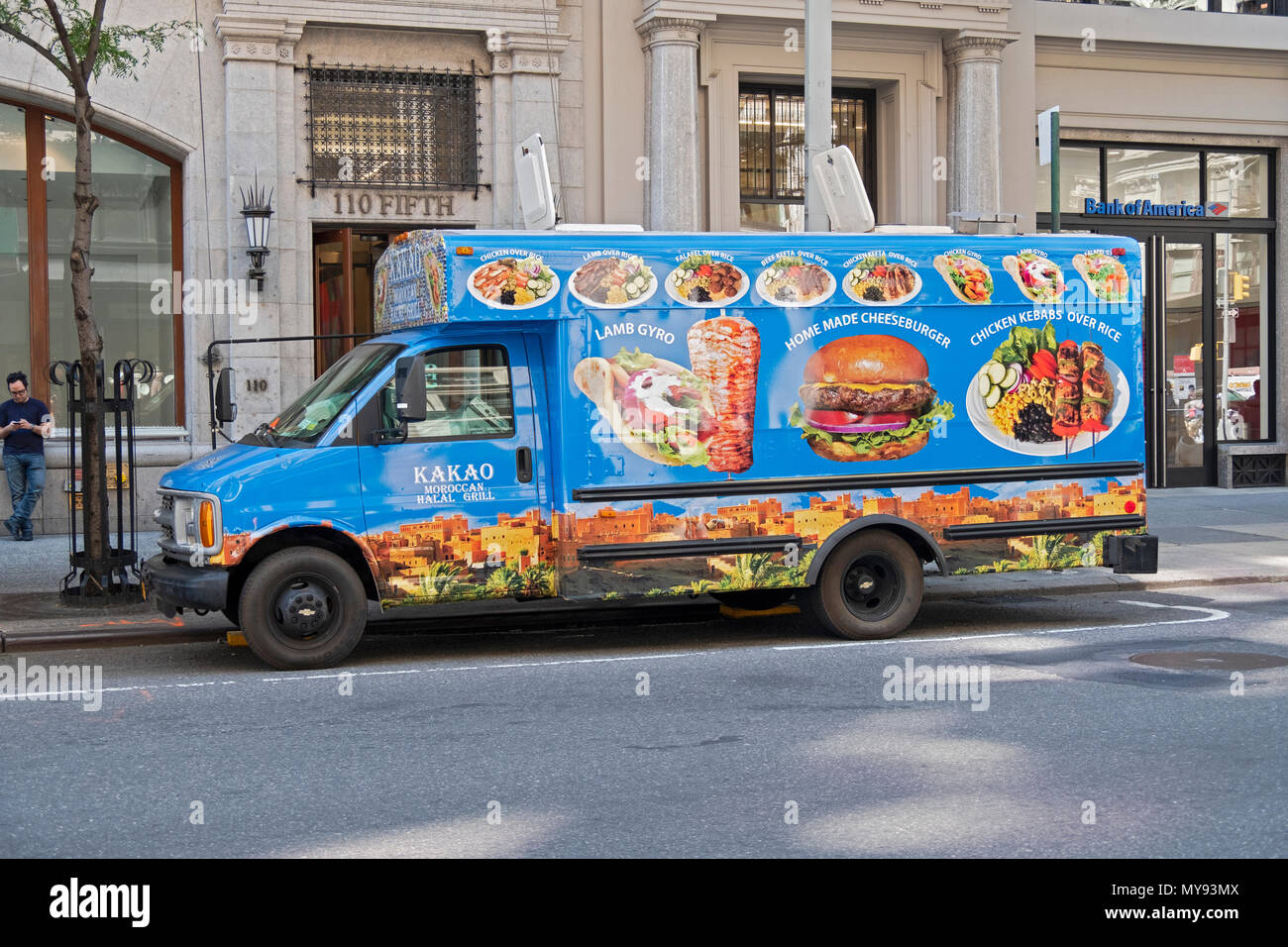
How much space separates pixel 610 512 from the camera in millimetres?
9961

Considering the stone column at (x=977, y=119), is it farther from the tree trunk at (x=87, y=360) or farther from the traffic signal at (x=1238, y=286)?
the tree trunk at (x=87, y=360)

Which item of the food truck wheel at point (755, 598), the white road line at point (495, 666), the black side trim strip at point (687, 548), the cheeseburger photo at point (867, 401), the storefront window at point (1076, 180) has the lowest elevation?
the white road line at point (495, 666)

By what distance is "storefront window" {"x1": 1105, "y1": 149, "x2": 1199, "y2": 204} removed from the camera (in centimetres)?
2202

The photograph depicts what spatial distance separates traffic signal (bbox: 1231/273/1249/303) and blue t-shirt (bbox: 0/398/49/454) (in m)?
16.6

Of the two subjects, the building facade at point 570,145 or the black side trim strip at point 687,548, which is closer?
the black side trim strip at point 687,548

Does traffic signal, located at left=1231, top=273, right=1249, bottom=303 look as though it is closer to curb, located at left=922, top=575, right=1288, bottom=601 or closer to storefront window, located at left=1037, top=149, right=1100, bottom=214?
storefront window, located at left=1037, top=149, right=1100, bottom=214

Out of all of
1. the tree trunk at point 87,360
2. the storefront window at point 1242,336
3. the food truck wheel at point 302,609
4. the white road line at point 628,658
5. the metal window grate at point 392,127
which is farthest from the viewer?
the storefront window at point 1242,336

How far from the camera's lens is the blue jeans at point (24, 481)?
16.4 metres

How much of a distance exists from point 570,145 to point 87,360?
837 cm

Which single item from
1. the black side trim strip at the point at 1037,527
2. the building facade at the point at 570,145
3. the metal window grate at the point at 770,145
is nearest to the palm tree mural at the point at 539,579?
the black side trim strip at the point at 1037,527

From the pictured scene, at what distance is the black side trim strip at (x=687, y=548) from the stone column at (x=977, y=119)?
10986 millimetres

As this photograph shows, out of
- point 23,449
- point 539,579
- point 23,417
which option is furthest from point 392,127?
point 539,579

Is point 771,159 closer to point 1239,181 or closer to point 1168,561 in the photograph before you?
point 1239,181

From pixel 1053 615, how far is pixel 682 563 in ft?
11.1
